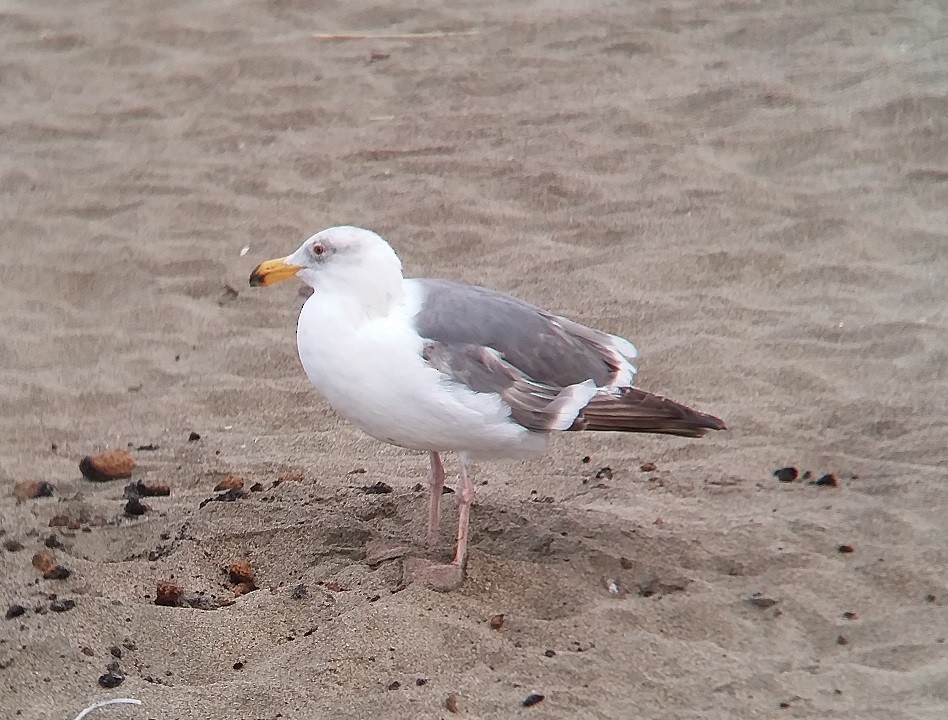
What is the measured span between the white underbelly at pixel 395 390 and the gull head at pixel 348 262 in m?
0.09

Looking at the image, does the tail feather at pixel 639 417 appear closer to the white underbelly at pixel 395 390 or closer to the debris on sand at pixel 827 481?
the white underbelly at pixel 395 390

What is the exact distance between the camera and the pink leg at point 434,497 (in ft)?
10.3

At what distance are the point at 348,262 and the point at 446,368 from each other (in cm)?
36

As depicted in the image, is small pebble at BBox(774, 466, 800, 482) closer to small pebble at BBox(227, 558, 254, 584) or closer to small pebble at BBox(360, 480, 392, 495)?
small pebble at BBox(360, 480, 392, 495)

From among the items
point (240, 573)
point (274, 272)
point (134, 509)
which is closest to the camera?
point (240, 573)

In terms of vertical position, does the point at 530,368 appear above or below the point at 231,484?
above

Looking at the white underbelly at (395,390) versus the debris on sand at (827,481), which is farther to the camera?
the debris on sand at (827,481)

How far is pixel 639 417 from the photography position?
2.95 meters

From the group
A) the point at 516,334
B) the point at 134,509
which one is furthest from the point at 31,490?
the point at 516,334

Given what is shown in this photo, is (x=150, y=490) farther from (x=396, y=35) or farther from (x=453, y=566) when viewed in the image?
(x=396, y=35)

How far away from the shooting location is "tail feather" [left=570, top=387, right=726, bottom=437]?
2949 mm

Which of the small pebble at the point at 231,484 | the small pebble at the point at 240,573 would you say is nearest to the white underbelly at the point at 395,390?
the small pebble at the point at 240,573

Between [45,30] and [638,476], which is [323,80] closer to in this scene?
[45,30]

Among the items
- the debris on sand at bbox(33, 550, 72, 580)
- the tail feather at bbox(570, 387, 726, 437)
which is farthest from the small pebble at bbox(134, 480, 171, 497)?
the tail feather at bbox(570, 387, 726, 437)
